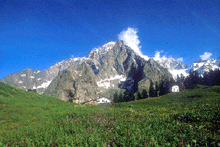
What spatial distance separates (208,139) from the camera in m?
5.91

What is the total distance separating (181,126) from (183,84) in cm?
17385

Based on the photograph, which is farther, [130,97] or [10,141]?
[130,97]

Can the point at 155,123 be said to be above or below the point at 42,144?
above

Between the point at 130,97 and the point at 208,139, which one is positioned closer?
the point at 208,139

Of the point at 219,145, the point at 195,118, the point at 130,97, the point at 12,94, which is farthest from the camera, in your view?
the point at 130,97

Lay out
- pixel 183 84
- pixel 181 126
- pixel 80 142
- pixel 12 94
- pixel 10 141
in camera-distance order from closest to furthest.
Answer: pixel 80 142 → pixel 181 126 → pixel 10 141 → pixel 12 94 → pixel 183 84

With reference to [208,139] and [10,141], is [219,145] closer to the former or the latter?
[208,139]

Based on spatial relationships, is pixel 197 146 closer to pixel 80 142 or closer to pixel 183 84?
pixel 80 142

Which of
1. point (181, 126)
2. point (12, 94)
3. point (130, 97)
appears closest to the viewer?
point (181, 126)

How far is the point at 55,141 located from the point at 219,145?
23.5 feet

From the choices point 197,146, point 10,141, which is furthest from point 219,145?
point 10,141

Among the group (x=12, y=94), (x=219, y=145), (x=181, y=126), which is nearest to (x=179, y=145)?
(x=219, y=145)

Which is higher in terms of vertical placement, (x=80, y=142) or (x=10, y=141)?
(x=80, y=142)

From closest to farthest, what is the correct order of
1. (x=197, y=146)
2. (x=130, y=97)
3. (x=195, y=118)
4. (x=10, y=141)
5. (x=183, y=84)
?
(x=197, y=146) → (x=10, y=141) → (x=195, y=118) → (x=130, y=97) → (x=183, y=84)
